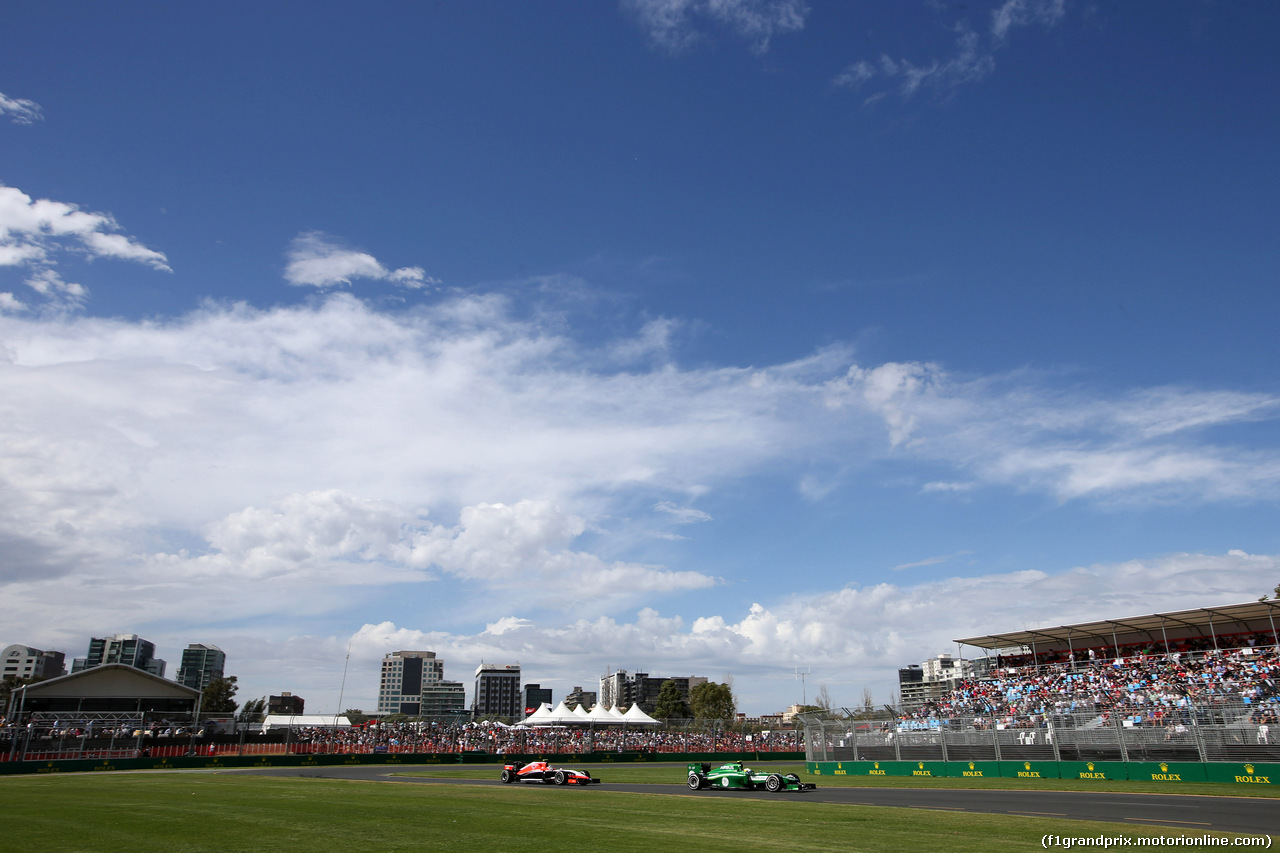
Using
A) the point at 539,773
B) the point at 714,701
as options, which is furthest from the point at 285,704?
the point at 539,773

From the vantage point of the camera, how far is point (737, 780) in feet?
105

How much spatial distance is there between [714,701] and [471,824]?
122 meters

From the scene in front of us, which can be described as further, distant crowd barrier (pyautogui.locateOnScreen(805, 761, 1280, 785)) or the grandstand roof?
the grandstand roof

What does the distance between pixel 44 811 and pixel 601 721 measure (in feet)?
183

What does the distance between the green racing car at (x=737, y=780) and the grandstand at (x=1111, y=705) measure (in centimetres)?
1187

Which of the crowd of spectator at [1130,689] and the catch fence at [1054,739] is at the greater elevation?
the crowd of spectator at [1130,689]

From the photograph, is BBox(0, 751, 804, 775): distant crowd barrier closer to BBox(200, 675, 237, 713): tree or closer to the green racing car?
the green racing car

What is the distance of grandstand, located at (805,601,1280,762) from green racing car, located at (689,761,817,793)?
11.9 m

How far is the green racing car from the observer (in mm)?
31266

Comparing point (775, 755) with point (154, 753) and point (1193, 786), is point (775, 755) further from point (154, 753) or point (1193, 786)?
point (154, 753)

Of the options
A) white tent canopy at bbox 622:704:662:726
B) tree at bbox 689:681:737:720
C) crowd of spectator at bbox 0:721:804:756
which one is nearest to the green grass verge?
crowd of spectator at bbox 0:721:804:756

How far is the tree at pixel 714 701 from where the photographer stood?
429 feet

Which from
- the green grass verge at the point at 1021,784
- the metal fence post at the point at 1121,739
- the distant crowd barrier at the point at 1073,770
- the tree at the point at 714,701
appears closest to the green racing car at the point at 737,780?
the green grass verge at the point at 1021,784

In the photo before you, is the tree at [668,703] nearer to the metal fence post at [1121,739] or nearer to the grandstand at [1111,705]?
the grandstand at [1111,705]
